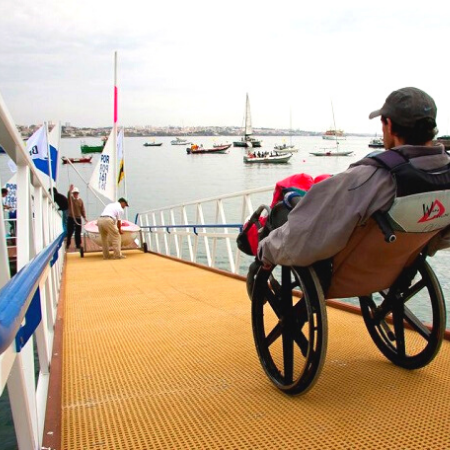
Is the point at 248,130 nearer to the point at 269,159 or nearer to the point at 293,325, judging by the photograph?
the point at 269,159

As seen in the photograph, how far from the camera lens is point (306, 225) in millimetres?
1924

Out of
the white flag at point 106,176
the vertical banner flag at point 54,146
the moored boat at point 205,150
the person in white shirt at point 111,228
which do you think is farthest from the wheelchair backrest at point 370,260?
the moored boat at point 205,150

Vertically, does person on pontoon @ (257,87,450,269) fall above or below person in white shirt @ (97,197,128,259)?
above

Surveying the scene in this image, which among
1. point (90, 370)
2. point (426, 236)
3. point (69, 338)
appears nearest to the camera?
point (426, 236)

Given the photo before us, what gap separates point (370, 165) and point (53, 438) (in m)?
1.57

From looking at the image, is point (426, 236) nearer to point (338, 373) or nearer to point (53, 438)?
point (338, 373)

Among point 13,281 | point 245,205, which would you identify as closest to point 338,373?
point 13,281

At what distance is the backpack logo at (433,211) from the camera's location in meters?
1.88

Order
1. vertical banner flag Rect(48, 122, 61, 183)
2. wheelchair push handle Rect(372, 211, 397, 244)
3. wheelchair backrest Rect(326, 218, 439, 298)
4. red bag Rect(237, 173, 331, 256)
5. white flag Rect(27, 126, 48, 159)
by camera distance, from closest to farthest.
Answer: wheelchair push handle Rect(372, 211, 397, 244) < wheelchair backrest Rect(326, 218, 439, 298) < red bag Rect(237, 173, 331, 256) < white flag Rect(27, 126, 48, 159) < vertical banner flag Rect(48, 122, 61, 183)

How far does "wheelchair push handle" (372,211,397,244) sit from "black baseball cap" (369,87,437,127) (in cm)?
38

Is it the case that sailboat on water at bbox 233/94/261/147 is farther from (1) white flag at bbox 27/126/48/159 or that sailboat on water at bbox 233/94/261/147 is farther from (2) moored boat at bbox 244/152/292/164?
(1) white flag at bbox 27/126/48/159

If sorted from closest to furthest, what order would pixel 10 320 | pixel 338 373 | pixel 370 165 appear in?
pixel 10 320, pixel 370 165, pixel 338 373

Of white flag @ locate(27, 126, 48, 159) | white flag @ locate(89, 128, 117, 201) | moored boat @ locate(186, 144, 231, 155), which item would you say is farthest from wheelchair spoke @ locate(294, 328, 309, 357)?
moored boat @ locate(186, 144, 231, 155)

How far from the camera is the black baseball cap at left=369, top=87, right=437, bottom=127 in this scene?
1924 mm
